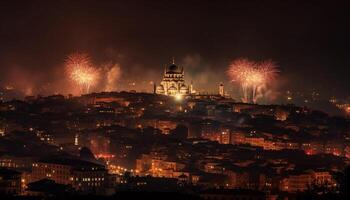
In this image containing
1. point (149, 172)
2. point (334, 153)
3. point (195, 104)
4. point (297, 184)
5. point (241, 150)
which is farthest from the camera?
point (195, 104)

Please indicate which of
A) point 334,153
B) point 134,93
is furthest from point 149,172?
point 134,93

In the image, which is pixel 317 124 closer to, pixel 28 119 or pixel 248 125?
pixel 248 125

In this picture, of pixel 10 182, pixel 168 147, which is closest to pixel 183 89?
pixel 168 147

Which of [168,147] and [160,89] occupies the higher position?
[160,89]

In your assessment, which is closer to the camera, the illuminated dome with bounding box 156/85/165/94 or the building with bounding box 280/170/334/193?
the building with bounding box 280/170/334/193

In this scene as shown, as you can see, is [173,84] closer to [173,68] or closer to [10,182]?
[173,68]

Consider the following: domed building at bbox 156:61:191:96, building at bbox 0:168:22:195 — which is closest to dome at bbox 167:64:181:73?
domed building at bbox 156:61:191:96

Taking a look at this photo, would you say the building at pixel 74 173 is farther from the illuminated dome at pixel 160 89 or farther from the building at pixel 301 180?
Result: the illuminated dome at pixel 160 89

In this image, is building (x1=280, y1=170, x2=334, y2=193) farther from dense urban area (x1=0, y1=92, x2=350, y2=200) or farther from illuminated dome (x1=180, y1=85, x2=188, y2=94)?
illuminated dome (x1=180, y1=85, x2=188, y2=94)
